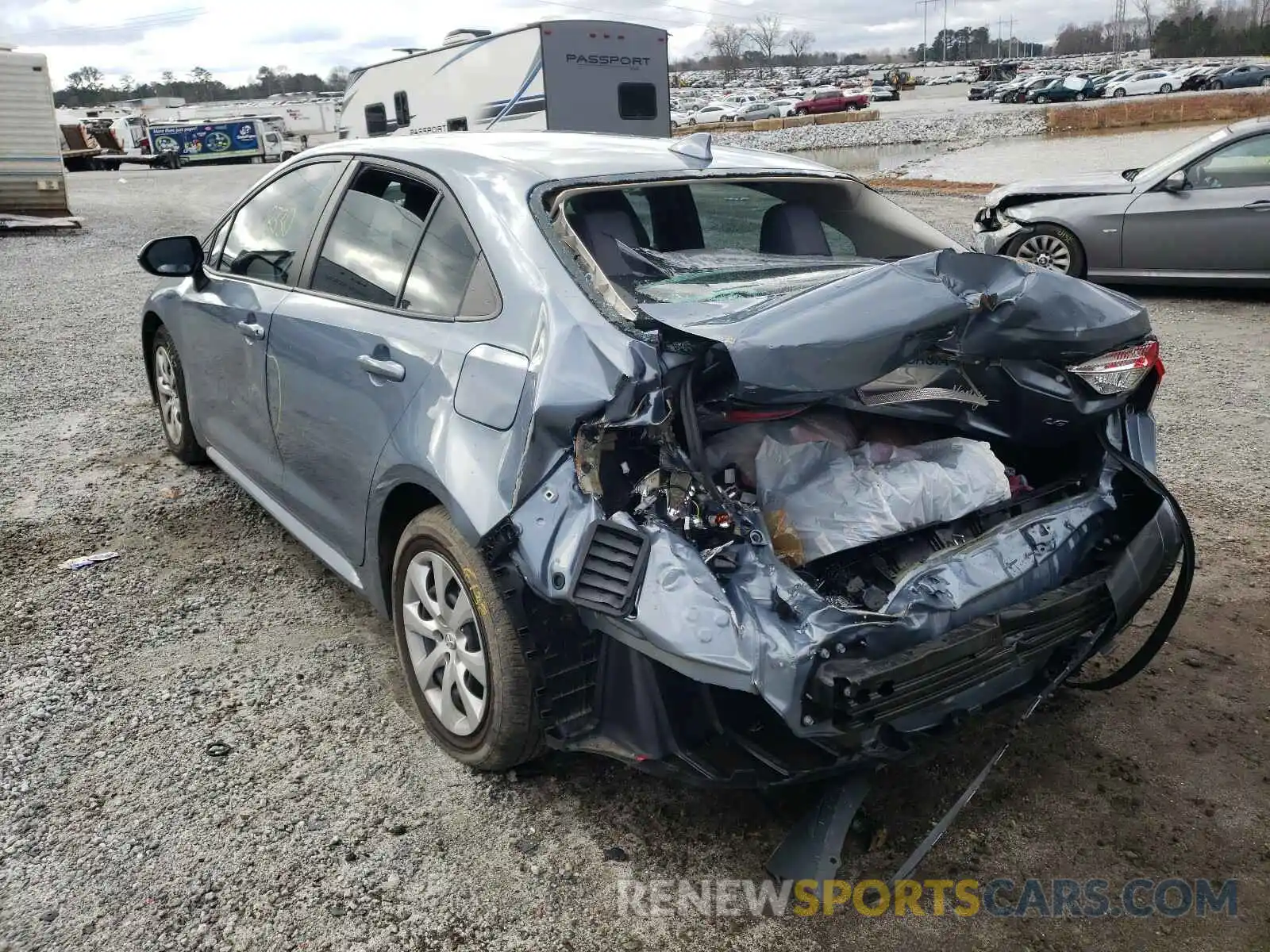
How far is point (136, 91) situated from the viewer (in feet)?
324

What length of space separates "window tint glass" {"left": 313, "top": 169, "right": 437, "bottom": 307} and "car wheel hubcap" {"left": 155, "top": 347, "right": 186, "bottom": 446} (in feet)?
6.29

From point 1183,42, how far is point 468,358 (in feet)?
302

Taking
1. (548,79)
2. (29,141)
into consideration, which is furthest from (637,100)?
(29,141)

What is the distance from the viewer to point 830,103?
5553 centimetres

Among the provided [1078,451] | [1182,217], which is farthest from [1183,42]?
[1078,451]

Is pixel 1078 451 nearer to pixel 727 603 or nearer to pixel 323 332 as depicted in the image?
pixel 727 603

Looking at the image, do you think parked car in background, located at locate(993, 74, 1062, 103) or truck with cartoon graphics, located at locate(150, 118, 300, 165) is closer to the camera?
truck with cartoon graphics, located at locate(150, 118, 300, 165)

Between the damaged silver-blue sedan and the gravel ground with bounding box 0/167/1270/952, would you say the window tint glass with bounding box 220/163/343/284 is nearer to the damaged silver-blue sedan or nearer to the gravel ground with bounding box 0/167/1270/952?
the damaged silver-blue sedan

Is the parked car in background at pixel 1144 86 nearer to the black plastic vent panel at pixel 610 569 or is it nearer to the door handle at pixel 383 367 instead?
the door handle at pixel 383 367

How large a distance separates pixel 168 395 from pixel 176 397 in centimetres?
18

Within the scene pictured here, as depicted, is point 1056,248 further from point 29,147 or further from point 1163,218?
point 29,147

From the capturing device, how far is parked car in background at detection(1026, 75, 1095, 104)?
163ft

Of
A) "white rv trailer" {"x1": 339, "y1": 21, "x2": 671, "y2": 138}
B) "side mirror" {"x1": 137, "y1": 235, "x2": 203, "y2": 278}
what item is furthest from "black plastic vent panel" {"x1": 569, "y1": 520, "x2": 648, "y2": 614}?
"white rv trailer" {"x1": 339, "y1": 21, "x2": 671, "y2": 138}

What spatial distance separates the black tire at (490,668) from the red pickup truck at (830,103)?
2146 inches
